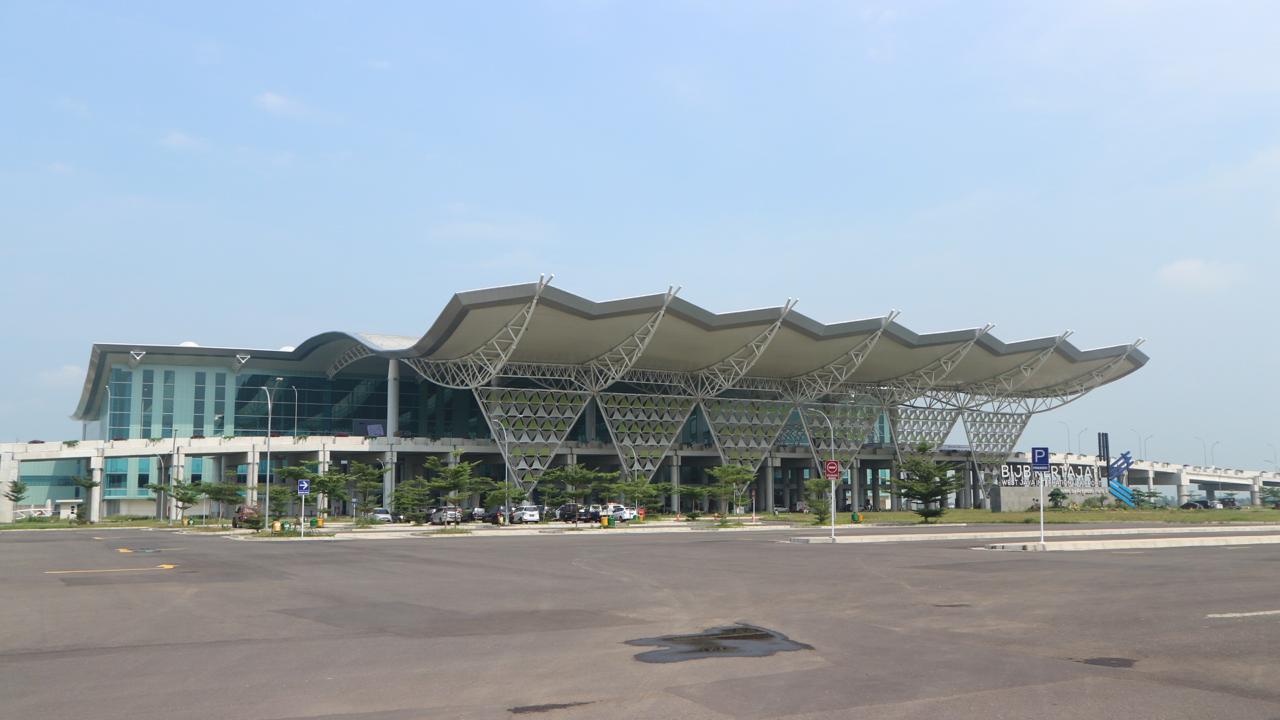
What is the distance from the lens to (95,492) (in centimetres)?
8819

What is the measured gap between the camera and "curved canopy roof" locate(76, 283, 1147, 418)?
72.3 meters

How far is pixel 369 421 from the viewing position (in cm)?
11150

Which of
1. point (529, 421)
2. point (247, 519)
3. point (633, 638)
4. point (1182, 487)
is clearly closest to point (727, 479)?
point (529, 421)

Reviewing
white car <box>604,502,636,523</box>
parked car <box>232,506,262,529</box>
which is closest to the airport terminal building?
white car <box>604,502,636,523</box>

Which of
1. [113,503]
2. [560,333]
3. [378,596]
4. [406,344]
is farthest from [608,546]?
[113,503]

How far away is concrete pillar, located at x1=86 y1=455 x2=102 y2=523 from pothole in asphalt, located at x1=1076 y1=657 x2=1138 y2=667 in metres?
91.7

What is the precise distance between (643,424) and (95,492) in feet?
160

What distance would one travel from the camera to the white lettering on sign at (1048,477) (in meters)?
119

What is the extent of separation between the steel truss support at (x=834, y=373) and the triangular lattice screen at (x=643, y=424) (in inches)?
491

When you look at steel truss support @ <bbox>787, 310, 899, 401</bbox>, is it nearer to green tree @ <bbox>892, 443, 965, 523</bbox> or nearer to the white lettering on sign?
green tree @ <bbox>892, 443, 965, 523</bbox>

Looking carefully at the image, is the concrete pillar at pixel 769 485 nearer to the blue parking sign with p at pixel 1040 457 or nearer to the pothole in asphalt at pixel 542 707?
the blue parking sign with p at pixel 1040 457

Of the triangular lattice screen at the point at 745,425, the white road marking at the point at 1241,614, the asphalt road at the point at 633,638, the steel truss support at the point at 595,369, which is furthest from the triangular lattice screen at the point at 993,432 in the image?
the white road marking at the point at 1241,614

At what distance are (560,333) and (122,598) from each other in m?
56.7

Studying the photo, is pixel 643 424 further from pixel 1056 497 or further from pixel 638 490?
pixel 1056 497
